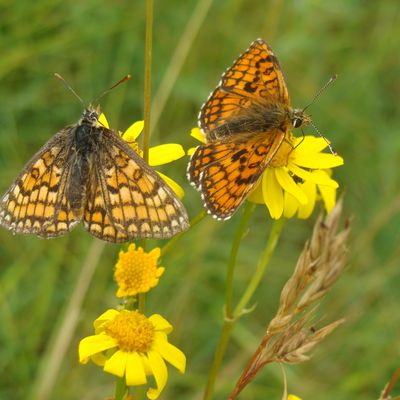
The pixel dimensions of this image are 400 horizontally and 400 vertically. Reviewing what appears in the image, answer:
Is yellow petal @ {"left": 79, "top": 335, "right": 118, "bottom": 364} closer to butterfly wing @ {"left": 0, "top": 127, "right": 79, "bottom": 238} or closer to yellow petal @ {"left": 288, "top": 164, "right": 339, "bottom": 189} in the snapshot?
butterfly wing @ {"left": 0, "top": 127, "right": 79, "bottom": 238}

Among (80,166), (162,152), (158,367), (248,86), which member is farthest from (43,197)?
(248,86)

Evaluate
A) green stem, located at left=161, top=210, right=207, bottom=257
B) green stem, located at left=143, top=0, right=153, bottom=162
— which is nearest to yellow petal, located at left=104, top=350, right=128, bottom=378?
green stem, located at left=161, top=210, right=207, bottom=257

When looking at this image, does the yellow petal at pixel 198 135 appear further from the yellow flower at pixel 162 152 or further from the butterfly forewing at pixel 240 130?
the yellow flower at pixel 162 152

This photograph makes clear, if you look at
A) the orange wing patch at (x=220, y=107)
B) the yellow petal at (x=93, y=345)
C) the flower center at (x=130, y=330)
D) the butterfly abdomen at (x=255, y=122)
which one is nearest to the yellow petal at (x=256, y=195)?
the butterfly abdomen at (x=255, y=122)

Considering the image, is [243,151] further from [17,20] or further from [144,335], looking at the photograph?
[17,20]

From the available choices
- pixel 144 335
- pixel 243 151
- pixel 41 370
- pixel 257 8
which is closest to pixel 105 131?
pixel 243 151

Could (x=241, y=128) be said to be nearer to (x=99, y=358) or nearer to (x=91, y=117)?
(x=91, y=117)
